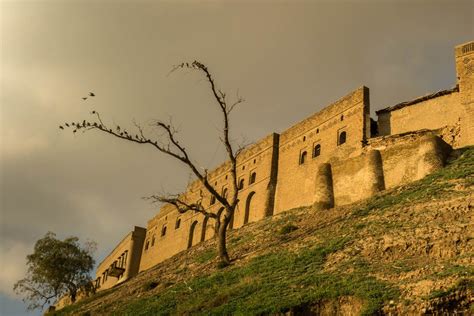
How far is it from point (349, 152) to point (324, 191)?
12.8 feet

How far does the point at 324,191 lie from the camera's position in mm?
27656

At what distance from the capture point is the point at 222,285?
19203 millimetres

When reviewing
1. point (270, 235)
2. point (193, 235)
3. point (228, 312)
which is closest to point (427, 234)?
point (228, 312)

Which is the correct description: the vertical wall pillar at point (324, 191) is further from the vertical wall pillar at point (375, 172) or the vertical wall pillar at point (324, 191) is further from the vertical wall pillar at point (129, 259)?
the vertical wall pillar at point (129, 259)

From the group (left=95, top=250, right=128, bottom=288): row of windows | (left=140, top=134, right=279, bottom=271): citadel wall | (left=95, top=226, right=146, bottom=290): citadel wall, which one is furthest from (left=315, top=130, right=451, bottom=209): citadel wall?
(left=95, top=250, right=128, bottom=288): row of windows

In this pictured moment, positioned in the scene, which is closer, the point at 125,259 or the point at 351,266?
the point at 351,266

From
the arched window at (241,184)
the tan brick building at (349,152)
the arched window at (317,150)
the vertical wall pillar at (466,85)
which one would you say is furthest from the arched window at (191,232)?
the vertical wall pillar at (466,85)

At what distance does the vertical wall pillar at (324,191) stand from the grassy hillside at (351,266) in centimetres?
108

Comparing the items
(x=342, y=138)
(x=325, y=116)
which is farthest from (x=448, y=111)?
(x=325, y=116)

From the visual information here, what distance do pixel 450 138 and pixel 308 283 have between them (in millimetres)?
12990

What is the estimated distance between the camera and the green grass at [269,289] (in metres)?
14.7

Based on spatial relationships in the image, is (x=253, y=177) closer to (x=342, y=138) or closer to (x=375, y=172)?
Answer: (x=342, y=138)

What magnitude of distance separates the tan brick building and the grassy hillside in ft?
5.53

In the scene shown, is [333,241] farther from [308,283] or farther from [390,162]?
[390,162]
